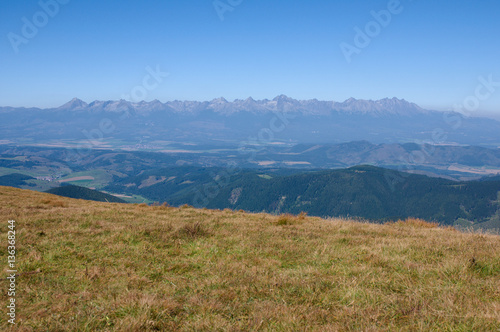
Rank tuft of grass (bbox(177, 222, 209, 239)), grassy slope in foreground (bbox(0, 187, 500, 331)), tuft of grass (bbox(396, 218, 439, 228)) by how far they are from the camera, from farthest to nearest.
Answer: tuft of grass (bbox(396, 218, 439, 228)) → tuft of grass (bbox(177, 222, 209, 239)) → grassy slope in foreground (bbox(0, 187, 500, 331))

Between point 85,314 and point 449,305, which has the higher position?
point 449,305

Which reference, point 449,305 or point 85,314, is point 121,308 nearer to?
point 85,314

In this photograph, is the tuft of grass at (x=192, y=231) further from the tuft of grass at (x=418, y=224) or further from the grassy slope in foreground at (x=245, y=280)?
the tuft of grass at (x=418, y=224)

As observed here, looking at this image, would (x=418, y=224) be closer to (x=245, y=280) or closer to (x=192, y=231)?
(x=192, y=231)

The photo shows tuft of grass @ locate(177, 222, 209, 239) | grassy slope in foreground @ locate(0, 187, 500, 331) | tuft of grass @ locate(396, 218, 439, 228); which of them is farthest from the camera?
tuft of grass @ locate(396, 218, 439, 228)

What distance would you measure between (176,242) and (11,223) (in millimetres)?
7500

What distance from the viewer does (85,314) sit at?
5605 mm

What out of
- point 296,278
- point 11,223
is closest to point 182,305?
point 296,278

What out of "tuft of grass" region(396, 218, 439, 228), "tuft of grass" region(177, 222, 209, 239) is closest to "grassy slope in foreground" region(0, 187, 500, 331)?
"tuft of grass" region(177, 222, 209, 239)

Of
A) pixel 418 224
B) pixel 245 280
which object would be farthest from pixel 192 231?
pixel 418 224

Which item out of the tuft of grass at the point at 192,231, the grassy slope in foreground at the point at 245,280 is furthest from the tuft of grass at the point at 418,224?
the tuft of grass at the point at 192,231

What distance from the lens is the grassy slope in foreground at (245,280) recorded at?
Answer: 5391mm

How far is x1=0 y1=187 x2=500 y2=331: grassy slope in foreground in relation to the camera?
17.7ft

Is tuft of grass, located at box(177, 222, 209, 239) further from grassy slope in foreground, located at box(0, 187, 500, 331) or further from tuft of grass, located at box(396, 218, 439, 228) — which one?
tuft of grass, located at box(396, 218, 439, 228)
